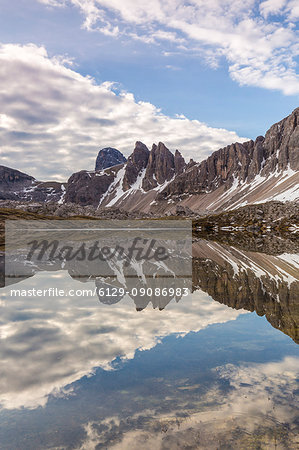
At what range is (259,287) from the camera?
23.3 m

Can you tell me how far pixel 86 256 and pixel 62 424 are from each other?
38184mm

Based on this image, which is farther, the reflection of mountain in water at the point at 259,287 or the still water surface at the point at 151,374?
the reflection of mountain in water at the point at 259,287

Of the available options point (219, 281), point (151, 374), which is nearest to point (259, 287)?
point (219, 281)

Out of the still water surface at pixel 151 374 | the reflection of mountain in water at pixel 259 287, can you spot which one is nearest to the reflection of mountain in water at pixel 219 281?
the reflection of mountain in water at pixel 259 287

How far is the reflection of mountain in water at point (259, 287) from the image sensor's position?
55.5 ft

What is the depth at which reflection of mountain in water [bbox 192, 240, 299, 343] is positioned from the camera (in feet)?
55.5

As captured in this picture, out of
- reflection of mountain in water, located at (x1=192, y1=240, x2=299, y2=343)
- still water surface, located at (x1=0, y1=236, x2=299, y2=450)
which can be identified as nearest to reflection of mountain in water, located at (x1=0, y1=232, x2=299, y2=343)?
reflection of mountain in water, located at (x1=192, y1=240, x2=299, y2=343)

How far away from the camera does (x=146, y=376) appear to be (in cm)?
1054

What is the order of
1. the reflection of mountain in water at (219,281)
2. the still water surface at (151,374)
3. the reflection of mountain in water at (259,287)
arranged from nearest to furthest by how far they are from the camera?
the still water surface at (151,374) → the reflection of mountain in water at (259,287) → the reflection of mountain in water at (219,281)

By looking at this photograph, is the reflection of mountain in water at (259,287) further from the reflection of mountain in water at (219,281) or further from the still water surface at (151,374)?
the still water surface at (151,374)

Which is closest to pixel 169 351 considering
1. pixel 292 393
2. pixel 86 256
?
pixel 292 393

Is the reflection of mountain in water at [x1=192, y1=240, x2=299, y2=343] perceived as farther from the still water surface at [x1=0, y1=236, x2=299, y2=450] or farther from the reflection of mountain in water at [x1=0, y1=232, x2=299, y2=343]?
the still water surface at [x1=0, y1=236, x2=299, y2=450]

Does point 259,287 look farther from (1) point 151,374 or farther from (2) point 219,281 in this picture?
(1) point 151,374

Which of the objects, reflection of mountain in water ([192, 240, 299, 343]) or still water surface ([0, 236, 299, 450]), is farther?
reflection of mountain in water ([192, 240, 299, 343])
